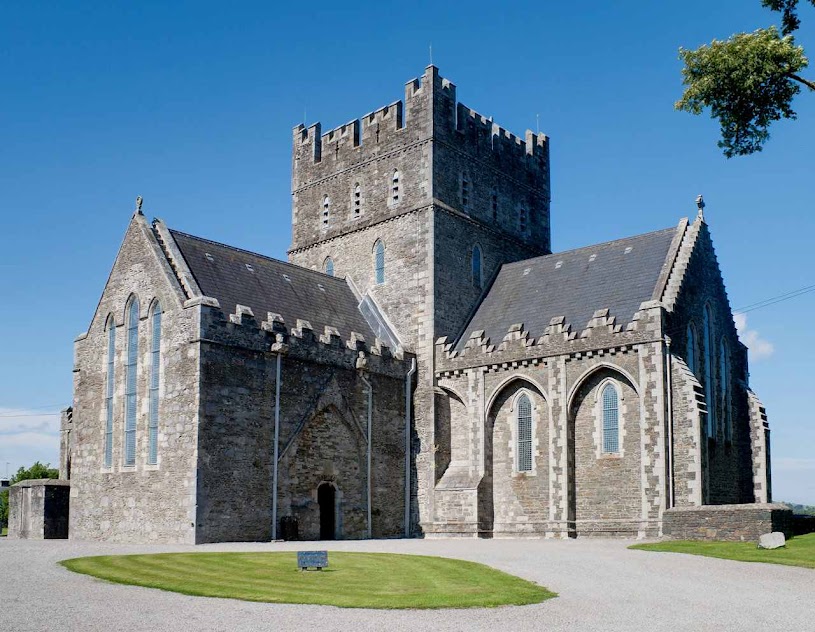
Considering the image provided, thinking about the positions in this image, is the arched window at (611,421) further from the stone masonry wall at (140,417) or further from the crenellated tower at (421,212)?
the stone masonry wall at (140,417)

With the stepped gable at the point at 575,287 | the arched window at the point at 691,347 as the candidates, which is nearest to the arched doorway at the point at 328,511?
the stepped gable at the point at 575,287

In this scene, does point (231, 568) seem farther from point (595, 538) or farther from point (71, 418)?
point (71, 418)

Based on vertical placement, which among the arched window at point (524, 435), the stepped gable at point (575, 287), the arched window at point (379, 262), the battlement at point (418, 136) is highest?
the battlement at point (418, 136)

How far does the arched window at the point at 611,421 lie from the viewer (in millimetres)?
35375

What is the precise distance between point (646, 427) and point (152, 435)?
1862 cm

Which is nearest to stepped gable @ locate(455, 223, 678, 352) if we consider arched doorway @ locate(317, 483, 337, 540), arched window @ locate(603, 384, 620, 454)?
arched window @ locate(603, 384, 620, 454)

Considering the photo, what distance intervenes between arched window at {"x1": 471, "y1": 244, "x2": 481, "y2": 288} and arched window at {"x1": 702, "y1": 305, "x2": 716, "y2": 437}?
11.0m

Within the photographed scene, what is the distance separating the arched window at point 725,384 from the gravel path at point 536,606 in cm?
1657

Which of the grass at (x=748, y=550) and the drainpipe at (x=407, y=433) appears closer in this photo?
the grass at (x=748, y=550)

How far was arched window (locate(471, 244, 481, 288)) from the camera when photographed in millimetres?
44625

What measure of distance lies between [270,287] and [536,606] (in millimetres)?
25199

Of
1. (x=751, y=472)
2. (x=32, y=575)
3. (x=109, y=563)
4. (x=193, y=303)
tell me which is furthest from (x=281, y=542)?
(x=751, y=472)

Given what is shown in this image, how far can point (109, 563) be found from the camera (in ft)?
73.6

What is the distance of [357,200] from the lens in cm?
4597
